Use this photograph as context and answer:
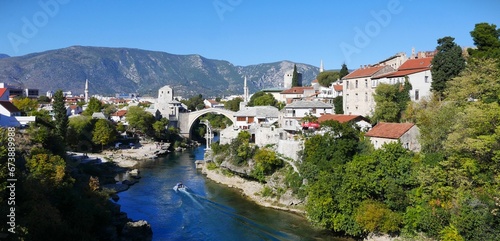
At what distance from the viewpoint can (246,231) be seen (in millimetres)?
23047

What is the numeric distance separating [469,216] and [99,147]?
4586 cm

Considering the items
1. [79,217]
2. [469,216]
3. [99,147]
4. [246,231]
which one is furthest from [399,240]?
[99,147]

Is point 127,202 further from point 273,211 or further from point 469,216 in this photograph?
point 469,216

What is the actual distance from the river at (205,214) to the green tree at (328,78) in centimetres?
2285

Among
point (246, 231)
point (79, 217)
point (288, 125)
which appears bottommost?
point (246, 231)

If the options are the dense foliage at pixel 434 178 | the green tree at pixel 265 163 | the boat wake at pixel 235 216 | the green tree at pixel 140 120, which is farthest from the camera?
the green tree at pixel 140 120

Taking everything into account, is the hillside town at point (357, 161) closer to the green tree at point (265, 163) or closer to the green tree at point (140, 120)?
the green tree at point (265, 163)

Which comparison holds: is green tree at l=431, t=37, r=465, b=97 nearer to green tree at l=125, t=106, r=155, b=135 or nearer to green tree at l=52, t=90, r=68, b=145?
green tree at l=52, t=90, r=68, b=145

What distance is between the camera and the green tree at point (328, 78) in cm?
5197

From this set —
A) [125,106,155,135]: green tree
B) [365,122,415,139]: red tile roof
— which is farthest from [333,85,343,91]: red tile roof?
[125,106,155,135]: green tree

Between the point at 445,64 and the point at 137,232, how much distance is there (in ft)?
73.4

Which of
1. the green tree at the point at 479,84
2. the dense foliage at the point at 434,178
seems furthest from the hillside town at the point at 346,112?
the green tree at the point at 479,84

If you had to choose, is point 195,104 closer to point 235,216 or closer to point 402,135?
point 235,216

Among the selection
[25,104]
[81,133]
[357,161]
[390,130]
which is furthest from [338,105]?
[25,104]
